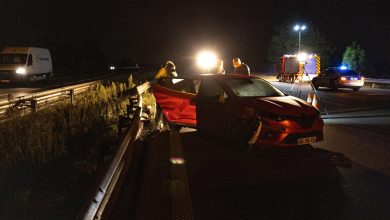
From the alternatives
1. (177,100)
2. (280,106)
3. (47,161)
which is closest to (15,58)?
(177,100)

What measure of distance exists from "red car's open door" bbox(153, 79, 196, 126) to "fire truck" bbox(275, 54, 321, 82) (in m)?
25.9

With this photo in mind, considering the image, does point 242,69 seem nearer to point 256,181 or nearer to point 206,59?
point 256,181

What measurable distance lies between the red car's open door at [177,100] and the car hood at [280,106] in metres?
1.80

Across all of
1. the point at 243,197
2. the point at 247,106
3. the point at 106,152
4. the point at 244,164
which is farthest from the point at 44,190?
the point at 247,106

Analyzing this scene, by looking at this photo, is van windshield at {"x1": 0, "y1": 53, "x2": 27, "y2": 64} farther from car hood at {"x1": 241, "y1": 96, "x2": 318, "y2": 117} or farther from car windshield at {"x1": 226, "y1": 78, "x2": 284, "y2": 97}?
car hood at {"x1": 241, "y1": 96, "x2": 318, "y2": 117}

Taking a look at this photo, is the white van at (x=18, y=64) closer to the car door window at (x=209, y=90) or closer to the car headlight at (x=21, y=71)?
the car headlight at (x=21, y=71)

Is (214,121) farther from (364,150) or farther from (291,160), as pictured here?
(364,150)

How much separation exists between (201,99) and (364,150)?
345 cm

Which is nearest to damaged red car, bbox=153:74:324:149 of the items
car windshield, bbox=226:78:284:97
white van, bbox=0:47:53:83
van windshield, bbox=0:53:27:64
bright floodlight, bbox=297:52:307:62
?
car windshield, bbox=226:78:284:97

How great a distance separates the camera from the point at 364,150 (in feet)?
26.7

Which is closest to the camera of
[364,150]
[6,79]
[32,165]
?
[32,165]

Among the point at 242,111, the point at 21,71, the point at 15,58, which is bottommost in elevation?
the point at 242,111

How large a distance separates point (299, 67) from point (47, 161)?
3230 centimetres

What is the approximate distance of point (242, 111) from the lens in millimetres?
7809
